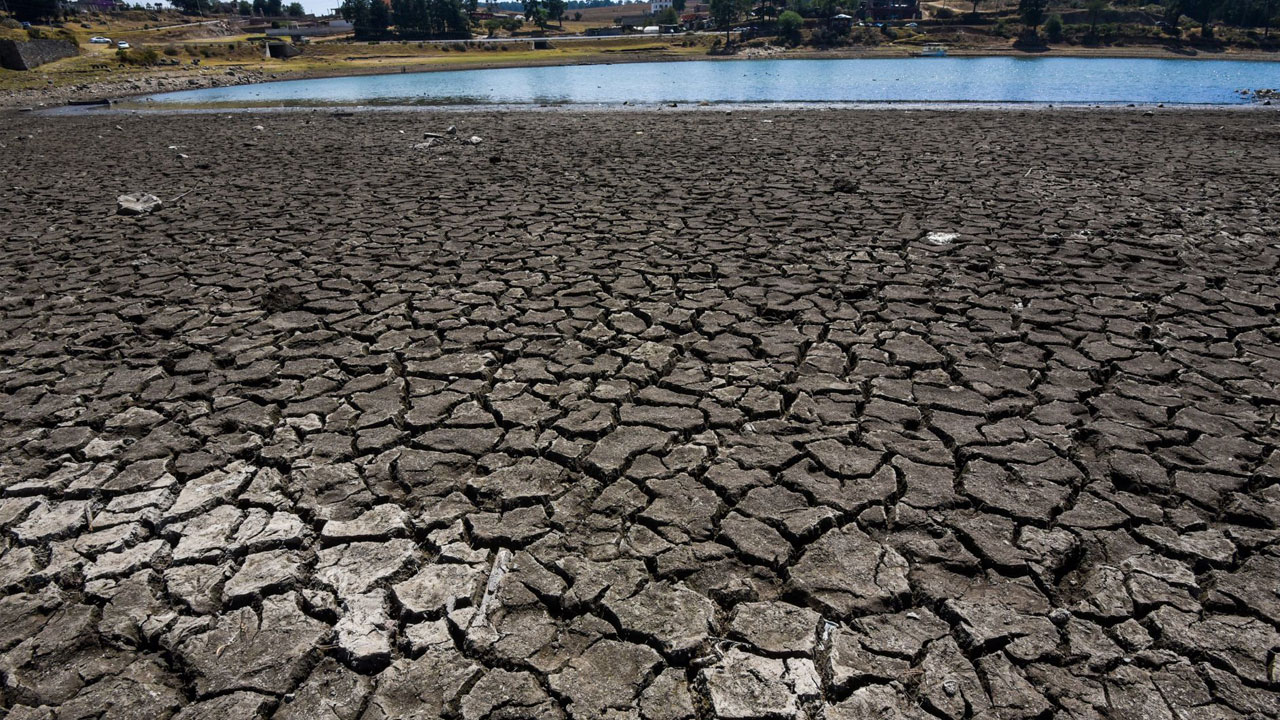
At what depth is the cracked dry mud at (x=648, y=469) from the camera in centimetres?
253

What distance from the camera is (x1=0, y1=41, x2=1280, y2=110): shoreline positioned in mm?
30906

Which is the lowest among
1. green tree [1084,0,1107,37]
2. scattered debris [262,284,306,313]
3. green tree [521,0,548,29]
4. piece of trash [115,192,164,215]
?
scattered debris [262,284,306,313]

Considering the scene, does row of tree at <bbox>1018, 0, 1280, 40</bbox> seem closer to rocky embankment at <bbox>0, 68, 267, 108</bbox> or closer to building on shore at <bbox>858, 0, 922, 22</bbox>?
building on shore at <bbox>858, 0, 922, 22</bbox>

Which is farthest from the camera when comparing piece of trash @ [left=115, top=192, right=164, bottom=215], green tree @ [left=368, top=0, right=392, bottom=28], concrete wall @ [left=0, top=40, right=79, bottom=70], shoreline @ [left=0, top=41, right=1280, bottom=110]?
green tree @ [left=368, top=0, right=392, bottom=28]

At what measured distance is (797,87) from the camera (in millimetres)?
31859

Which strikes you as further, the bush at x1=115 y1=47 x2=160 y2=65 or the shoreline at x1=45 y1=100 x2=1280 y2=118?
the bush at x1=115 y1=47 x2=160 y2=65

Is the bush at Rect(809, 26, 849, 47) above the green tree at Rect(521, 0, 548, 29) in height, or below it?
below

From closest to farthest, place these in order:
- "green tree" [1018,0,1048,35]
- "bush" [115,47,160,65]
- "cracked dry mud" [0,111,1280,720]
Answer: "cracked dry mud" [0,111,1280,720] → "bush" [115,47,160,65] → "green tree" [1018,0,1048,35]

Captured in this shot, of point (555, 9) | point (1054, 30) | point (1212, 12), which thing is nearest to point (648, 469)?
point (1054, 30)

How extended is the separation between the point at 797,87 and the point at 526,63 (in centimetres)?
3132

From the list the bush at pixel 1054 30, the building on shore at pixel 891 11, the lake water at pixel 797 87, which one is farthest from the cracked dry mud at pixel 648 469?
the building on shore at pixel 891 11

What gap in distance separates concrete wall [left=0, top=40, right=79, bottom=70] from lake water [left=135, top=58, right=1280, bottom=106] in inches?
494

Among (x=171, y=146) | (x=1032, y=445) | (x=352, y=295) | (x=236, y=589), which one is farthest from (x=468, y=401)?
(x=171, y=146)

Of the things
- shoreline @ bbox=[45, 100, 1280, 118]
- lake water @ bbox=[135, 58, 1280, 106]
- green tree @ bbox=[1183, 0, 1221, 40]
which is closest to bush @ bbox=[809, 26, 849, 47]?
lake water @ bbox=[135, 58, 1280, 106]
